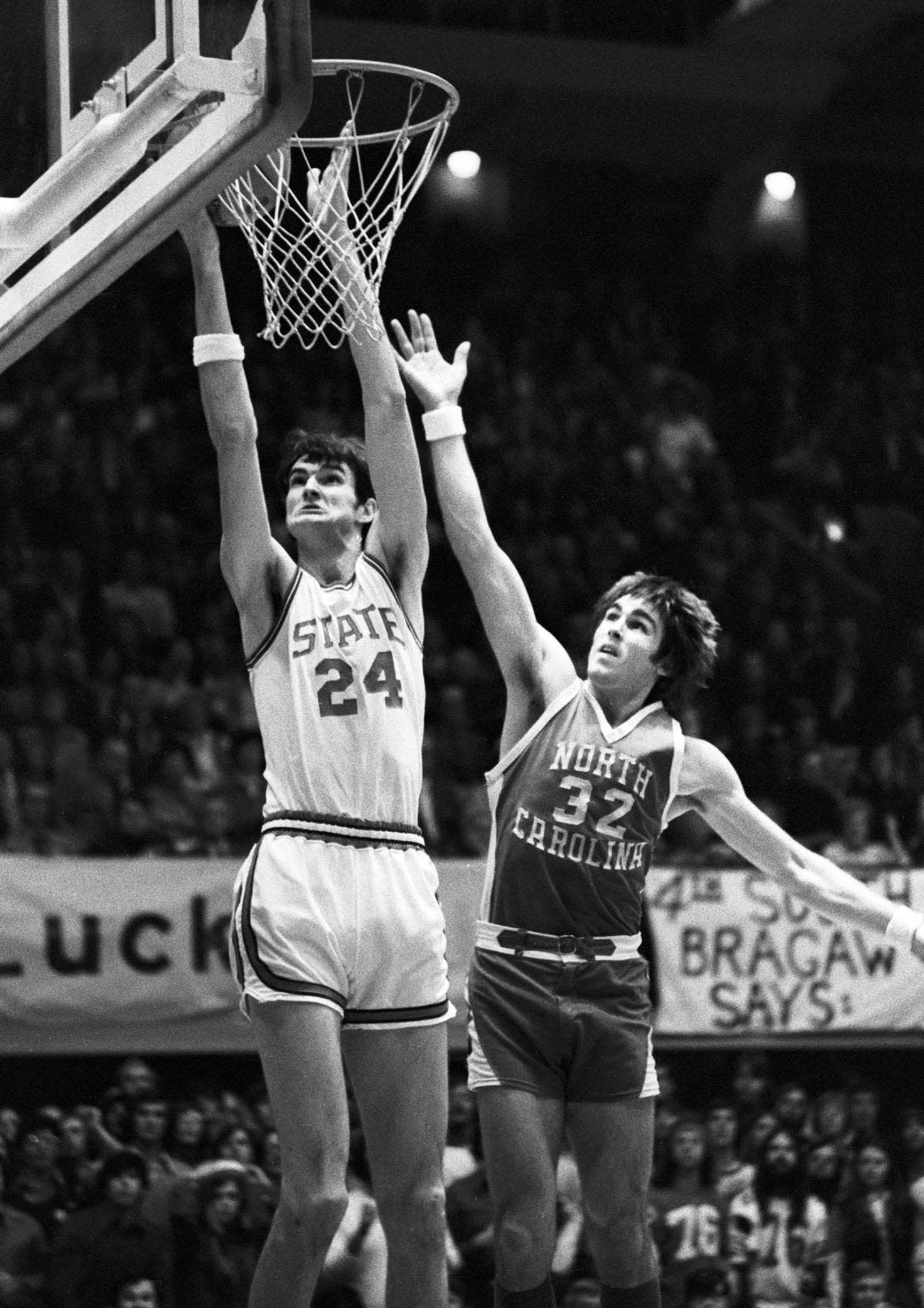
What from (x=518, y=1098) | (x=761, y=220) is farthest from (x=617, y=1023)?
(x=761, y=220)

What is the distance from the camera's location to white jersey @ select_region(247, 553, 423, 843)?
17.8ft

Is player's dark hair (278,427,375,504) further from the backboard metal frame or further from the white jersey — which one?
the backboard metal frame

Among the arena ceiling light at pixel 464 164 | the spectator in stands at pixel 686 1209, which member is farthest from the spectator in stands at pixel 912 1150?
the arena ceiling light at pixel 464 164

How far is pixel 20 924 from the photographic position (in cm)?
1097

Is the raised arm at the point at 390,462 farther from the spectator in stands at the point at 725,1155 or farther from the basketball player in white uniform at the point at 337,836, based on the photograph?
the spectator in stands at the point at 725,1155

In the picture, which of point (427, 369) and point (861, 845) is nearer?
Answer: point (427, 369)

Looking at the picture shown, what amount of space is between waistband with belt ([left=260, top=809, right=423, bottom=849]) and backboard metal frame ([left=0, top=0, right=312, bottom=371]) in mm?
1388

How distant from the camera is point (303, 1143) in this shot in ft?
16.8

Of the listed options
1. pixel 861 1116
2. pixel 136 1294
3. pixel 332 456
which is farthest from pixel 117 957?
pixel 332 456

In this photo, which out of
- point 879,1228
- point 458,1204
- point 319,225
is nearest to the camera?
point 319,225

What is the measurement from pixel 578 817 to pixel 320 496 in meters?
1.12

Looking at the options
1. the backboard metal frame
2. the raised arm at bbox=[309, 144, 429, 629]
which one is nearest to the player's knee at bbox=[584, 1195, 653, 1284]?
the raised arm at bbox=[309, 144, 429, 629]

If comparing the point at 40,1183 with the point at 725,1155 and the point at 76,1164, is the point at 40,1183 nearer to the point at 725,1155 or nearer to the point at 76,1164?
the point at 76,1164

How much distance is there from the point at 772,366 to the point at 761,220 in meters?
2.49
